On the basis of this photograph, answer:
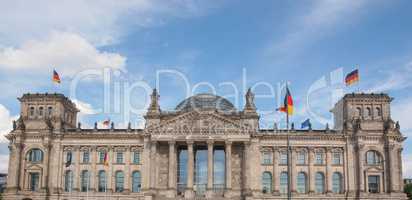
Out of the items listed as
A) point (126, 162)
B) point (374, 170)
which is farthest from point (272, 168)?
point (126, 162)

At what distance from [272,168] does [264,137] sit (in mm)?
5767

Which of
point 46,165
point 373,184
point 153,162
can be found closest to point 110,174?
point 153,162

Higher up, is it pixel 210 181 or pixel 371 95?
pixel 371 95

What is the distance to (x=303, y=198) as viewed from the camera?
93.1 metres

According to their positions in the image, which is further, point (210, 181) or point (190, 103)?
point (190, 103)

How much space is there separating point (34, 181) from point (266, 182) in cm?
4211

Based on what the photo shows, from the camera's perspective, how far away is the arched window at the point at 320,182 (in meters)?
94.5

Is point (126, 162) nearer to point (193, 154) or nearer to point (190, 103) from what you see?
point (193, 154)

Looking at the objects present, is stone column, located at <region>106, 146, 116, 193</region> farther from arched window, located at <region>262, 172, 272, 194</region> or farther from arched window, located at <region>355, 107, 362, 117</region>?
arched window, located at <region>355, 107, 362, 117</region>

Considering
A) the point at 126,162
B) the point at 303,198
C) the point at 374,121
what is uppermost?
the point at 374,121

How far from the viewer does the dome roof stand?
104688 millimetres

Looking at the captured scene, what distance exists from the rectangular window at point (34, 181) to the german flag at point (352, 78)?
57.9 metres

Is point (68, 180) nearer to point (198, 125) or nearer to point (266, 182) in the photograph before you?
point (198, 125)

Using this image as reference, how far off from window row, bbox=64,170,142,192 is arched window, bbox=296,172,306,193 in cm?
2861
